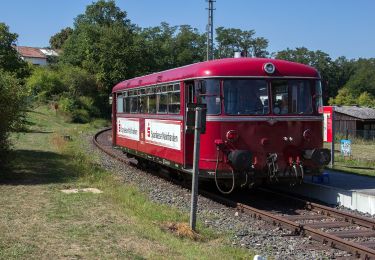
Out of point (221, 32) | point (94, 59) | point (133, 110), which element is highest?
point (221, 32)

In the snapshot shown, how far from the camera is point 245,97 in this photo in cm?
1194

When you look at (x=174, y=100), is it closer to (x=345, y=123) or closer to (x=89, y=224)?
(x=89, y=224)

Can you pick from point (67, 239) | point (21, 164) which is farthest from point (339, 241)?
point (21, 164)

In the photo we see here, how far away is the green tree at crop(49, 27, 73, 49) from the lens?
121375mm

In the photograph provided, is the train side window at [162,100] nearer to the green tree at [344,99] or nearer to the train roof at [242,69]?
the train roof at [242,69]

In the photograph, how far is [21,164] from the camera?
17.6 m

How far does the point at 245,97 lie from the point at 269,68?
2.94 feet

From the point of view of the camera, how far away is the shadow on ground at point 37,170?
14658mm

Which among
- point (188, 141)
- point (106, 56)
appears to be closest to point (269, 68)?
point (188, 141)

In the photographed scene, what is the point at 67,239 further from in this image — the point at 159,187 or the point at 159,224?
the point at 159,187

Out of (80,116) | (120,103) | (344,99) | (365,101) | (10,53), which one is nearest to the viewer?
(120,103)

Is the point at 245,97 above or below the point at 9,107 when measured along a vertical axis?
above

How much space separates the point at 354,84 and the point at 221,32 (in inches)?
1133

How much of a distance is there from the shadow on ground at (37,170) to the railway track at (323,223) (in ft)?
16.1
